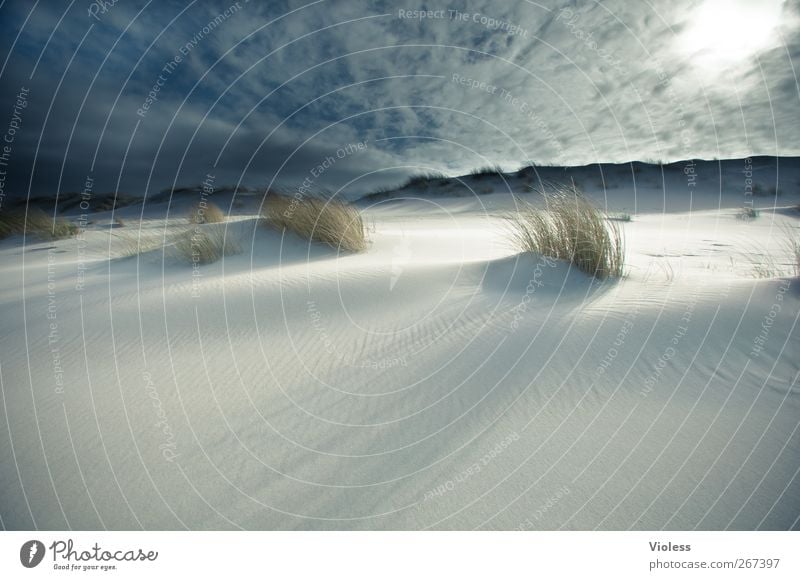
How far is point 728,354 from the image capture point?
5.83ft

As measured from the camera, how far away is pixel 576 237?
301 cm

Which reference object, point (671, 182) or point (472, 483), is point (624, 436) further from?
point (671, 182)

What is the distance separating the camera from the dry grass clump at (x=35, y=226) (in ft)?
28.2

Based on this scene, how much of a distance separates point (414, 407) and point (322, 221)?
12.2 ft

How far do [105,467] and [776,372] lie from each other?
9.10 ft

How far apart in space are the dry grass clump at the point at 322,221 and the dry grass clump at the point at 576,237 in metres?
2.10

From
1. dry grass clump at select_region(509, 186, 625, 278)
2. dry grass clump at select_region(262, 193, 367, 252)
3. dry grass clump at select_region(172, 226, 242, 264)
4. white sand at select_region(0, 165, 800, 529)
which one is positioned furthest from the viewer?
dry grass clump at select_region(262, 193, 367, 252)
